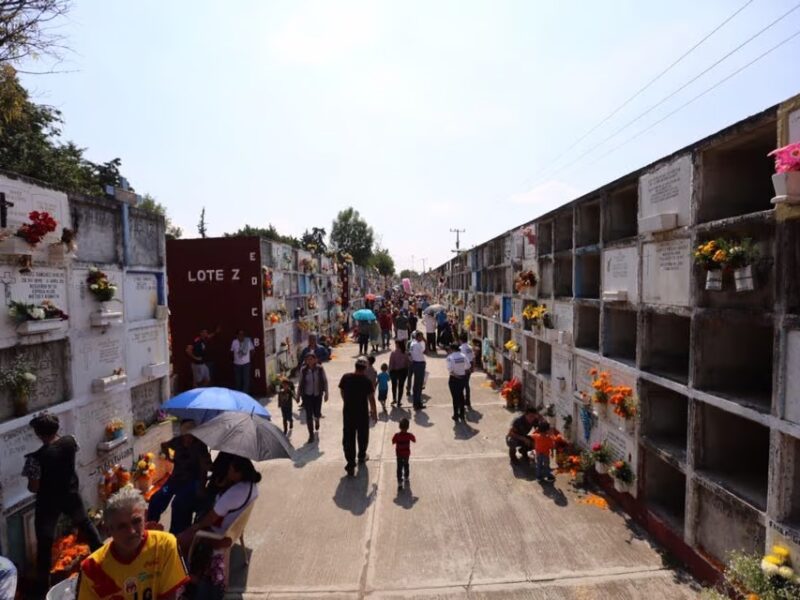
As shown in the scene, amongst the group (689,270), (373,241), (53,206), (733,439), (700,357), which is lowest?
(733,439)

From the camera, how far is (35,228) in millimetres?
4781

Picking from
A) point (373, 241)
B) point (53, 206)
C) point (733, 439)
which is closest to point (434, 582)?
point (733, 439)

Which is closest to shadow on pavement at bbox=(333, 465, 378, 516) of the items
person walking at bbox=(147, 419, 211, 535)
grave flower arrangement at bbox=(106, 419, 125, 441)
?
person walking at bbox=(147, 419, 211, 535)

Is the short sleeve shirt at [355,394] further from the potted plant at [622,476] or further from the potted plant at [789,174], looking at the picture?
the potted plant at [789,174]

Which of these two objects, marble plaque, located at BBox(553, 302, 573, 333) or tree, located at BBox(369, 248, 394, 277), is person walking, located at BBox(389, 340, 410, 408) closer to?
marble plaque, located at BBox(553, 302, 573, 333)

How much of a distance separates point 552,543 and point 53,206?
6.52 meters

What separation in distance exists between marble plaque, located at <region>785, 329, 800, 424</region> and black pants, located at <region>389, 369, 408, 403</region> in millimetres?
7723

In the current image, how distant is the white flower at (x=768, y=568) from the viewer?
3.46m

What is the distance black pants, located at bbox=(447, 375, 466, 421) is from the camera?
379 inches

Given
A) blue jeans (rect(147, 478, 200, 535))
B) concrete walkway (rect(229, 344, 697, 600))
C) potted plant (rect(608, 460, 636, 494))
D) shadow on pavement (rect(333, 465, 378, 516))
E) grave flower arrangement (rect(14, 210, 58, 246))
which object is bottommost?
concrete walkway (rect(229, 344, 697, 600))

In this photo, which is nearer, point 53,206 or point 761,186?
point 761,186

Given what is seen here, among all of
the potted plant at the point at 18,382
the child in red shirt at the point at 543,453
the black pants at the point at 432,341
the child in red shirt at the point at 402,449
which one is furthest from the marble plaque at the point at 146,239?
the black pants at the point at 432,341

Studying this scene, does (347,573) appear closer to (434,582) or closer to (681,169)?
(434,582)

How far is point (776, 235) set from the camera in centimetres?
371
